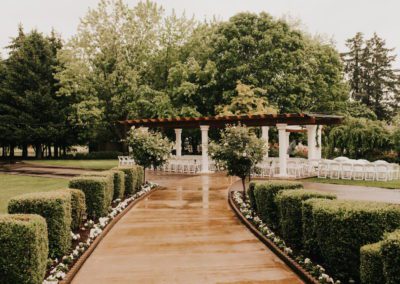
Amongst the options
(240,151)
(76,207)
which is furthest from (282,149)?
(76,207)

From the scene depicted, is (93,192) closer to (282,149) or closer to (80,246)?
(80,246)

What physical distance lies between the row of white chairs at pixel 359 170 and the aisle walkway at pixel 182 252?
1129 cm

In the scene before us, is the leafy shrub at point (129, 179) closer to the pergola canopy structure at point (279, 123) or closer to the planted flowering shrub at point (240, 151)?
the planted flowering shrub at point (240, 151)

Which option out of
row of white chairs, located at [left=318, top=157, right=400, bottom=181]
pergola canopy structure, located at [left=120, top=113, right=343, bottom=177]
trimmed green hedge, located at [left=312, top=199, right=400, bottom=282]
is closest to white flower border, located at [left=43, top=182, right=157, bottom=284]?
trimmed green hedge, located at [left=312, top=199, right=400, bottom=282]

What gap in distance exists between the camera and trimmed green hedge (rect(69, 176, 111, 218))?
10.3 meters

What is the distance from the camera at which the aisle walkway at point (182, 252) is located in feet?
21.4

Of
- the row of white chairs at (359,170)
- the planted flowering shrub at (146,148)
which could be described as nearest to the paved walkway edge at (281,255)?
the planted flowering shrub at (146,148)

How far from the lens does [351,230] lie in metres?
5.91

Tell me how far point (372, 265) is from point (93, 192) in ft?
23.7

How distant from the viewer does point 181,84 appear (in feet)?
111

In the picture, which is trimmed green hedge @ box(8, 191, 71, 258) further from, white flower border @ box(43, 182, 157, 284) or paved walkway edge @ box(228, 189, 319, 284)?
paved walkway edge @ box(228, 189, 319, 284)

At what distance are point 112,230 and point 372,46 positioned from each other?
5914 centimetres

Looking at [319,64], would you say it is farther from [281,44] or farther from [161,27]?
[161,27]

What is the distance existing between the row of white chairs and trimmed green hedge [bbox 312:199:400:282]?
16023 mm
